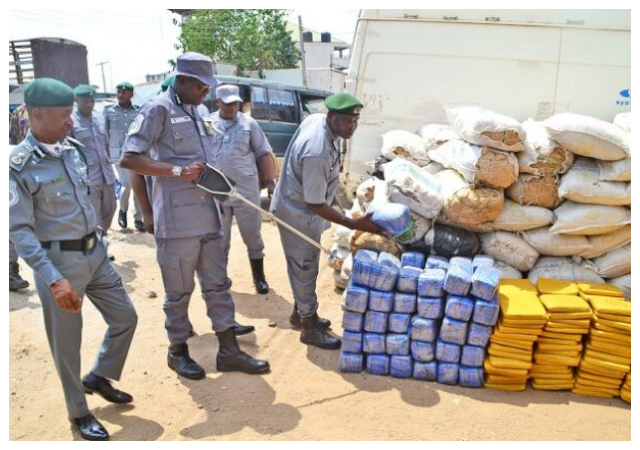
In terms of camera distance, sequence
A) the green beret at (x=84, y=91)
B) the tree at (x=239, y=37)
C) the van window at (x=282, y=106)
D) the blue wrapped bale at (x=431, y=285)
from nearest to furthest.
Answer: the blue wrapped bale at (x=431, y=285)
the green beret at (x=84, y=91)
the van window at (x=282, y=106)
the tree at (x=239, y=37)

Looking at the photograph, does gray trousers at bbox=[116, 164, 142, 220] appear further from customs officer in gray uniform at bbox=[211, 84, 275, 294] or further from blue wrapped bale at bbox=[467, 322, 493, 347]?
blue wrapped bale at bbox=[467, 322, 493, 347]

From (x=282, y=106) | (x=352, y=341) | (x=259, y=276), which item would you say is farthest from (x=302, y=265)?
(x=282, y=106)

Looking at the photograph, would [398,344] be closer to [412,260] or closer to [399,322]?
[399,322]

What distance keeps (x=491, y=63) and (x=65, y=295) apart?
13.9 ft

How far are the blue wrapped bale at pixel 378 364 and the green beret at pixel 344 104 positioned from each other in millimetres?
1609

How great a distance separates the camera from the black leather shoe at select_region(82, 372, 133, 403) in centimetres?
297

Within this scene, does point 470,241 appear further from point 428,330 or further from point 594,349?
point 594,349

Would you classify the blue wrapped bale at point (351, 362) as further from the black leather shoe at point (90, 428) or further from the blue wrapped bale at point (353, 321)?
the black leather shoe at point (90, 428)

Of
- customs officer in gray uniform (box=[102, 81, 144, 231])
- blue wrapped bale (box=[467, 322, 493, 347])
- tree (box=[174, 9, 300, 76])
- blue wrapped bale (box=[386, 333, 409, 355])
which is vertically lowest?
Result: blue wrapped bale (box=[386, 333, 409, 355])

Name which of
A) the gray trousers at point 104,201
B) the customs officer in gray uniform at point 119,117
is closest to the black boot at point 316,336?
the gray trousers at point 104,201

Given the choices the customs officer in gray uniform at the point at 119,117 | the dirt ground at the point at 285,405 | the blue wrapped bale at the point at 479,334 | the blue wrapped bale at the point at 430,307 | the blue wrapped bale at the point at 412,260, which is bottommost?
the dirt ground at the point at 285,405

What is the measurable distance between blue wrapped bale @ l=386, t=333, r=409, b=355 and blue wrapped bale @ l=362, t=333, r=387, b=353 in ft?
0.11

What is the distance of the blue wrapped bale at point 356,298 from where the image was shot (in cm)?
323

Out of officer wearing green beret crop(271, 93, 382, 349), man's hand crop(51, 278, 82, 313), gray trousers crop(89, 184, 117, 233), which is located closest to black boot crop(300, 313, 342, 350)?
officer wearing green beret crop(271, 93, 382, 349)
